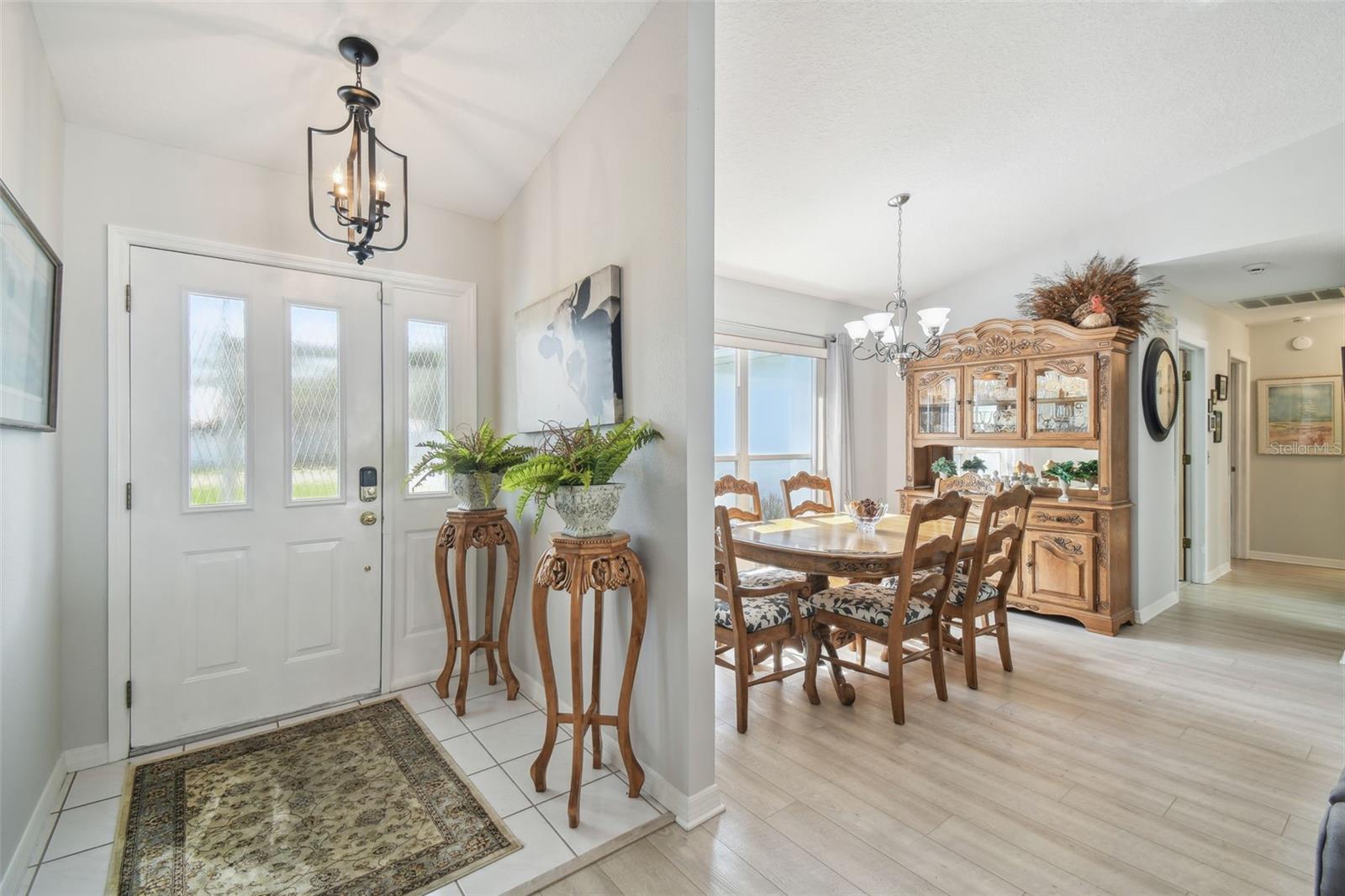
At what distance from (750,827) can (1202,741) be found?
204 cm

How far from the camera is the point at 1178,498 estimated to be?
5031mm

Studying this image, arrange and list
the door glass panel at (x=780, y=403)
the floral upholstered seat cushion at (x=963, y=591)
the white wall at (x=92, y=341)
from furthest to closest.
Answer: the door glass panel at (x=780, y=403) → the floral upholstered seat cushion at (x=963, y=591) → the white wall at (x=92, y=341)

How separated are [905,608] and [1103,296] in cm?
296

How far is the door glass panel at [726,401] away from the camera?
15.1ft

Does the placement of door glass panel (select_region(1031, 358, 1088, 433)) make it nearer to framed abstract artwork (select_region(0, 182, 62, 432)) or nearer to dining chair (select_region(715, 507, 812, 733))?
dining chair (select_region(715, 507, 812, 733))

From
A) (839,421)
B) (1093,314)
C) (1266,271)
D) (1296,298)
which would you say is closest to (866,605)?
(839,421)

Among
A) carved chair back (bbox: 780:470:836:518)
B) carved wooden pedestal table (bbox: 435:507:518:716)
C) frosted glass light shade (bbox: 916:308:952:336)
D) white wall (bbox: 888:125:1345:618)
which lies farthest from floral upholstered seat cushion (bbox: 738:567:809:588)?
white wall (bbox: 888:125:1345:618)

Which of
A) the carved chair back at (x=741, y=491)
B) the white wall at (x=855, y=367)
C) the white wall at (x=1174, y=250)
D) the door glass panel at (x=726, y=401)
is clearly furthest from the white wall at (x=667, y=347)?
the white wall at (x=1174, y=250)

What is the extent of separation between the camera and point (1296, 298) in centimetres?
469

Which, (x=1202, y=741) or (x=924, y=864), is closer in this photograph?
(x=924, y=864)

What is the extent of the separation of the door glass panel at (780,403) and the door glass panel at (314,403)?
9.74 feet

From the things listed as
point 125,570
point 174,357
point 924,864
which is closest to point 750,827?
point 924,864

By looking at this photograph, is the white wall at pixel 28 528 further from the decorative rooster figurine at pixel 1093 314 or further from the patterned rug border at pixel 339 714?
the decorative rooster figurine at pixel 1093 314

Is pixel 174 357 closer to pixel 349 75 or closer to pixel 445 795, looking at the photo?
pixel 349 75
